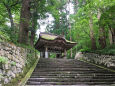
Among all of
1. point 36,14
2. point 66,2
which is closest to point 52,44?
point 36,14

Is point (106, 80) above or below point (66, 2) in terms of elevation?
below

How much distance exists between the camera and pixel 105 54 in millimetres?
7180

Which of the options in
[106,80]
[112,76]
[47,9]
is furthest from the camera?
[47,9]

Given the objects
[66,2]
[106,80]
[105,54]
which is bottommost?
[106,80]

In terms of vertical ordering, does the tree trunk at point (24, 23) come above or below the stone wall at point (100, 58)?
above

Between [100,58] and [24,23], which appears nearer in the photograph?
A: [24,23]

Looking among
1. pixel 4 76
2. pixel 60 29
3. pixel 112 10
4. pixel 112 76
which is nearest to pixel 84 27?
pixel 112 10

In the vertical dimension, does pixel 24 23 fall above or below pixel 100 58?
above

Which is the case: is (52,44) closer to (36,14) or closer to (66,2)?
(36,14)

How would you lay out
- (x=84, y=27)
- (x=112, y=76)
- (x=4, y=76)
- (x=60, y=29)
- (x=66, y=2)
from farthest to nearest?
1. (x=66, y=2)
2. (x=60, y=29)
3. (x=84, y=27)
4. (x=112, y=76)
5. (x=4, y=76)

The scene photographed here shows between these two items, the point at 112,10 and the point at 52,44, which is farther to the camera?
the point at 52,44

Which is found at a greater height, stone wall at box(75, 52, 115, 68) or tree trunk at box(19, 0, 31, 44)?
tree trunk at box(19, 0, 31, 44)

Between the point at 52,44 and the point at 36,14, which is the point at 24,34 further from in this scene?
the point at 52,44

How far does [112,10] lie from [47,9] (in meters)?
5.31
